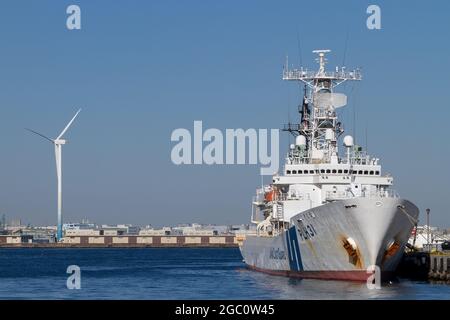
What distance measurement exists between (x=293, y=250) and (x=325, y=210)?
6267 millimetres

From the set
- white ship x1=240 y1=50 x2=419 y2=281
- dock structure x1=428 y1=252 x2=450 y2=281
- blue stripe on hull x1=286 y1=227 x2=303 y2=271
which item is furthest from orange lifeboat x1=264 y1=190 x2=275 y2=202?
dock structure x1=428 y1=252 x2=450 y2=281

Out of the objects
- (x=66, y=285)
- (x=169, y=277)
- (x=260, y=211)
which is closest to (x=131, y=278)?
(x=169, y=277)

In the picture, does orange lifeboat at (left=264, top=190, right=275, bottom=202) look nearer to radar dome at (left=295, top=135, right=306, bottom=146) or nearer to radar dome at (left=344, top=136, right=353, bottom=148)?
radar dome at (left=295, top=135, right=306, bottom=146)

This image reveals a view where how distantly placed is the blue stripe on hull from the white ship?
0.06 metres

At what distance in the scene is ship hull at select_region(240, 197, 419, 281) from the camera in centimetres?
4806

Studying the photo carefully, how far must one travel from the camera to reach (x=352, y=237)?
160 ft

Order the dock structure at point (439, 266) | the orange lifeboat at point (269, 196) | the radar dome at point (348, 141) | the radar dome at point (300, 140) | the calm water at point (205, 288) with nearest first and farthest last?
the calm water at point (205, 288) → the dock structure at point (439, 266) → the radar dome at point (348, 141) → the radar dome at point (300, 140) → the orange lifeboat at point (269, 196)

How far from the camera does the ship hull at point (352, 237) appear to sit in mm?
48062

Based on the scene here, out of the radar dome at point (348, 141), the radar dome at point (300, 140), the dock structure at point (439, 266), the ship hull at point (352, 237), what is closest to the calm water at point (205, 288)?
the ship hull at point (352, 237)

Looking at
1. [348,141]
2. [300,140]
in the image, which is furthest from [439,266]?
[300,140]

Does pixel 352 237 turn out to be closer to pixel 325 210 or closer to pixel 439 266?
pixel 325 210

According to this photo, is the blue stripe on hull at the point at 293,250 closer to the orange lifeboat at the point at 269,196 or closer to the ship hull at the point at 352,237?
the ship hull at the point at 352,237

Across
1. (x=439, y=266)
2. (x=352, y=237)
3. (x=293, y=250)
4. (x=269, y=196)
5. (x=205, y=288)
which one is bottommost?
(x=205, y=288)

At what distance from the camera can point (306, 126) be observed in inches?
2653
